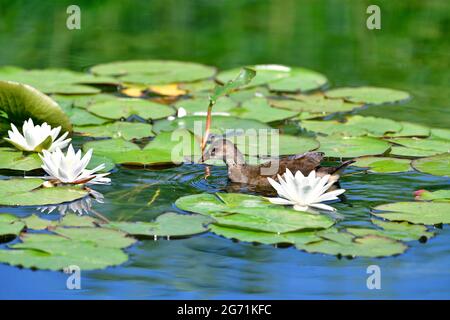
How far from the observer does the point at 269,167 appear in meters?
3.94

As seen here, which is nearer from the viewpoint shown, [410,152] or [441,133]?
[410,152]

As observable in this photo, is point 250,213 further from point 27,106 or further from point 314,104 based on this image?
point 314,104

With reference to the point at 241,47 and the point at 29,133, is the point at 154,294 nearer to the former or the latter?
the point at 29,133

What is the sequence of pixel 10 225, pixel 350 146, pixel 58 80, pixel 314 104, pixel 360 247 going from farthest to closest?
pixel 58 80, pixel 314 104, pixel 350 146, pixel 10 225, pixel 360 247

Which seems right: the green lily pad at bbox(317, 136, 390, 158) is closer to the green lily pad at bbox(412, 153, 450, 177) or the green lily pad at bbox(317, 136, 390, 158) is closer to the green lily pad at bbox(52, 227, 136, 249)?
the green lily pad at bbox(412, 153, 450, 177)

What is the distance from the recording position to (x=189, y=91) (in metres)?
5.75

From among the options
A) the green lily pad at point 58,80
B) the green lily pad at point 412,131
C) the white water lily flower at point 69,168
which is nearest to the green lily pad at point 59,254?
the white water lily flower at point 69,168

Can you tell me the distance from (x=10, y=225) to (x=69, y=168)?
0.52m

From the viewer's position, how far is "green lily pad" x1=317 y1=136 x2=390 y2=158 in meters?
4.50

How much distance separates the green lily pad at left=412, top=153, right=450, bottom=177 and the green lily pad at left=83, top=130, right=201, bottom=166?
43.4 inches

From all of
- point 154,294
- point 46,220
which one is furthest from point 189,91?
point 154,294

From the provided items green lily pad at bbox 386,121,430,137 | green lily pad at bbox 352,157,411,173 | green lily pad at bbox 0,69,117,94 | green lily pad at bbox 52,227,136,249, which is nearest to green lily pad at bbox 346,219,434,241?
green lily pad at bbox 352,157,411,173

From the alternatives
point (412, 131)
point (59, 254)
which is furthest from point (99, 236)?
point (412, 131)
